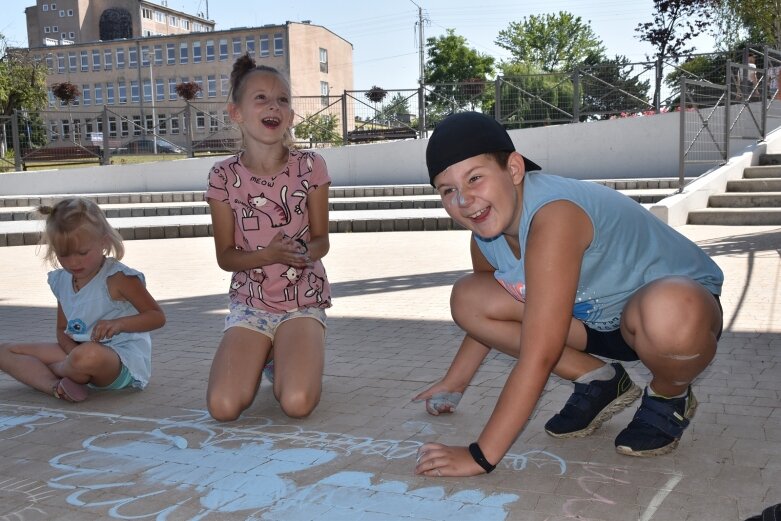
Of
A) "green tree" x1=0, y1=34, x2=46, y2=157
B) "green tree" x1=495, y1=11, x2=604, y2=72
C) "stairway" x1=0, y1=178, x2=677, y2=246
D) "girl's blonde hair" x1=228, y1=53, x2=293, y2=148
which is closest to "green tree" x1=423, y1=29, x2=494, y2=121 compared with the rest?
"green tree" x1=495, y1=11, x2=604, y2=72

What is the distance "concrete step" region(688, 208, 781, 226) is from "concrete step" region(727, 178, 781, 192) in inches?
47.2

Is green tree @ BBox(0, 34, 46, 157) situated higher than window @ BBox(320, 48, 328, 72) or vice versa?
window @ BBox(320, 48, 328, 72)

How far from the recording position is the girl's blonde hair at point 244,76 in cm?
369

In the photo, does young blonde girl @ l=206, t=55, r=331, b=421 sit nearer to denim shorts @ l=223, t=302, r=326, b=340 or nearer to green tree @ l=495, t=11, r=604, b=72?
denim shorts @ l=223, t=302, r=326, b=340

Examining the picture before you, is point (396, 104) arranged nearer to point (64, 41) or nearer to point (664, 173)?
point (664, 173)

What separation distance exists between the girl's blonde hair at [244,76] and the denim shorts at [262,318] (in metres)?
0.77

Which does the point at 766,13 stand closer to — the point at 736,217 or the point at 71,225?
the point at 736,217

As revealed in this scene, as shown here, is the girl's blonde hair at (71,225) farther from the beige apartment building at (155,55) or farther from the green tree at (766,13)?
the beige apartment building at (155,55)

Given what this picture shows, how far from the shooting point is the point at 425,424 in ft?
10.2

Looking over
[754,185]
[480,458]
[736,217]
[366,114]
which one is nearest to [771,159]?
[754,185]

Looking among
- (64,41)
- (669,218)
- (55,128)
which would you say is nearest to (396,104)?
(55,128)

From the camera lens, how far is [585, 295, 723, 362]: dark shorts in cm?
287

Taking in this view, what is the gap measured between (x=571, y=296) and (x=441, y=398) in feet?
3.24

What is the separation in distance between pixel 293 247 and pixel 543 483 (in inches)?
52.5
